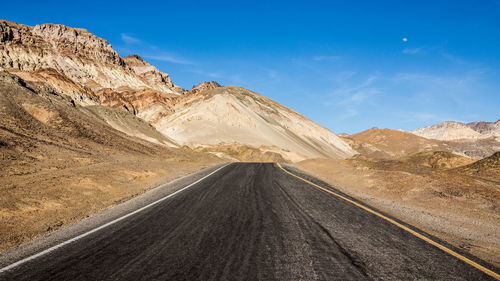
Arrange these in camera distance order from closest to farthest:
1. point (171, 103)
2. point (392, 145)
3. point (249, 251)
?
point (249, 251), point (171, 103), point (392, 145)

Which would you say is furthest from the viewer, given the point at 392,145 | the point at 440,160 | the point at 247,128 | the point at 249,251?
the point at 392,145

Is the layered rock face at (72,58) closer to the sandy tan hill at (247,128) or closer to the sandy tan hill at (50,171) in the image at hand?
the sandy tan hill at (247,128)

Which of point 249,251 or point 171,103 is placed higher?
point 171,103

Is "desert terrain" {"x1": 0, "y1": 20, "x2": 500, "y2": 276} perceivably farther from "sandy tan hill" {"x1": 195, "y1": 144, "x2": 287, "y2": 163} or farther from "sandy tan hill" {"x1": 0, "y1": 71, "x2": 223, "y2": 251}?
"sandy tan hill" {"x1": 195, "y1": 144, "x2": 287, "y2": 163}

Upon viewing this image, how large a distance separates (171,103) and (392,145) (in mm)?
115700

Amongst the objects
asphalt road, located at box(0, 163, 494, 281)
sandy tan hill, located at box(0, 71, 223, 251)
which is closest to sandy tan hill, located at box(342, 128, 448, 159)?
sandy tan hill, located at box(0, 71, 223, 251)

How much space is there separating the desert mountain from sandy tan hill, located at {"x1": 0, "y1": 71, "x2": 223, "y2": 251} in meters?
28.5

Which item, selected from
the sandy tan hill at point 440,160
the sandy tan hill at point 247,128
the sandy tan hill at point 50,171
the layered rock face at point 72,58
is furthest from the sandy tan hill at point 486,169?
the layered rock face at point 72,58

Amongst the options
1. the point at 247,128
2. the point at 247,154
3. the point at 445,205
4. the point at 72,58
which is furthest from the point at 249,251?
the point at 72,58

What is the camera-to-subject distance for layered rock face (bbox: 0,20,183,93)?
107 meters

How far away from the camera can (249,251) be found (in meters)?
4.11

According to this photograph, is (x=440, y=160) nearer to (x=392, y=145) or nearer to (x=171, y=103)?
(x=171, y=103)

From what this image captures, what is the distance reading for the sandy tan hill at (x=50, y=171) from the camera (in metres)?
7.02

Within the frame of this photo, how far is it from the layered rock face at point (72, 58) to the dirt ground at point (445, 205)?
127 metres
